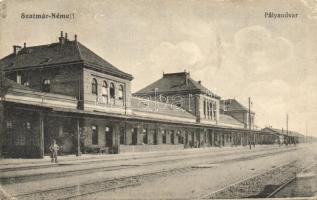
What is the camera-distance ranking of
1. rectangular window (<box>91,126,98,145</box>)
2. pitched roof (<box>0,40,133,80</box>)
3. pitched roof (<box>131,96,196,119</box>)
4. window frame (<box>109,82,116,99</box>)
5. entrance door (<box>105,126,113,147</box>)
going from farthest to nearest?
pitched roof (<box>131,96,196,119</box>), window frame (<box>109,82,116,99</box>), entrance door (<box>105,126,113,147</box>), rectangular window (<box>91,126,98,145</box>), pitched roof (<box>0,40,133,80</box>)

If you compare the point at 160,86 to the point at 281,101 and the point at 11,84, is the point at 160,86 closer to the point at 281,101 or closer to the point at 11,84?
the point at 11,84

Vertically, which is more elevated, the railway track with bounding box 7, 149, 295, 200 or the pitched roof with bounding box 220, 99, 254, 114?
the pitched roof with bounding box 220, 99, 254, 114

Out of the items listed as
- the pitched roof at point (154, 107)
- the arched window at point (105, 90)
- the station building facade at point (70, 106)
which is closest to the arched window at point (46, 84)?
the station building facade at point (70, 106)

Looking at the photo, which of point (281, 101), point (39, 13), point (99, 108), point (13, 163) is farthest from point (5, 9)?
point (99, 108)

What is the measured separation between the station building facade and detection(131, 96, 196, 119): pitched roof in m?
0.13

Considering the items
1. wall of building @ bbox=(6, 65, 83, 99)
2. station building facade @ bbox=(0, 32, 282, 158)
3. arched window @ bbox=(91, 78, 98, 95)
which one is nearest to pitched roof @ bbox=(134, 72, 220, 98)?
station building facade @ bbox=(0, 32, 282, 158)

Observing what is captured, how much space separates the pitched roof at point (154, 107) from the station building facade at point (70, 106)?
132 mm

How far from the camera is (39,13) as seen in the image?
1207cm

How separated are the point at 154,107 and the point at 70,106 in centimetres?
1428

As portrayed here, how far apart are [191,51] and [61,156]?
1117 centimetres

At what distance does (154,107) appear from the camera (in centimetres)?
3969

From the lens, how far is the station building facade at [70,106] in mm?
20719

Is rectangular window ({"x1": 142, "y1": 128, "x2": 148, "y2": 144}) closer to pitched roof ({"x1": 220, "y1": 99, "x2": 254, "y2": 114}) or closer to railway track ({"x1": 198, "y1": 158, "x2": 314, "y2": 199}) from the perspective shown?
railway track ({"x1": 198, "y1": 158, "x2": 314, "y2": 199})

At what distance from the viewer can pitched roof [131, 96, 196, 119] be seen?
118 feet
